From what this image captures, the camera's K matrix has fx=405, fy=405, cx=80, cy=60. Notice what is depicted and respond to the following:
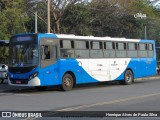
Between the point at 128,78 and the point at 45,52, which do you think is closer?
the point at 45,52

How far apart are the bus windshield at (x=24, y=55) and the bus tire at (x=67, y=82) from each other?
202 centimetres

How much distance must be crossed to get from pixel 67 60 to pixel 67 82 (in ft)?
3.68

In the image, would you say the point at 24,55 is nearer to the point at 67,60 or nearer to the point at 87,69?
the point at 67,60

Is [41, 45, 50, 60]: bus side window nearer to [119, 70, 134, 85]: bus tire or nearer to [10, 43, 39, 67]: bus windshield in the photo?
[10, 43, 39, 67]: bus windshield

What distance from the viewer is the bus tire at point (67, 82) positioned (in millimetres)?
20406

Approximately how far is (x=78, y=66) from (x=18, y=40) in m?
3.43

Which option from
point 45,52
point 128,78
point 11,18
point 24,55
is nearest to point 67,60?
point 45,52

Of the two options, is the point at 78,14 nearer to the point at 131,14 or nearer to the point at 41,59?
the point at 131,14

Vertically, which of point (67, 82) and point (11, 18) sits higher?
point (11, 18)

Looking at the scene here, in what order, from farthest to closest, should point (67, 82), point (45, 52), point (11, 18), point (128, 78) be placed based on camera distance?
point (11, 18) < point (128, 78) < point (67, 82) < point (45, 52)

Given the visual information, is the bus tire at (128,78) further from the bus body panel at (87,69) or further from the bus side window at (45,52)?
the bus side window at (45,52)

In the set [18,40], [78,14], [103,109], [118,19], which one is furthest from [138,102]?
[118,19]

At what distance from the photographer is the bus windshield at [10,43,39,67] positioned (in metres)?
19.2

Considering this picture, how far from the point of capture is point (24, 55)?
19.6 metres
